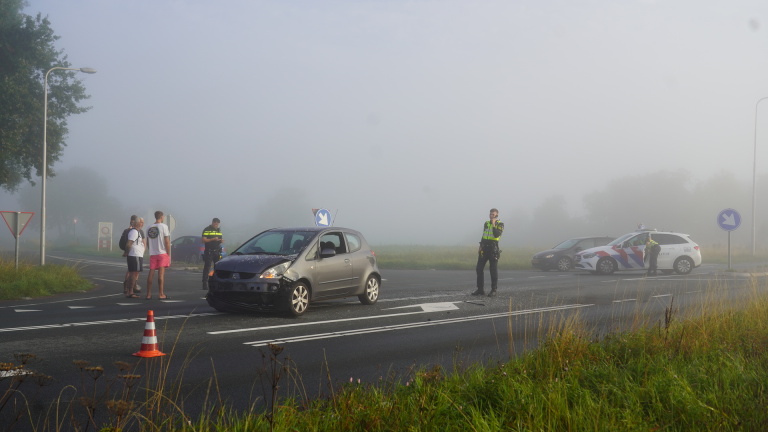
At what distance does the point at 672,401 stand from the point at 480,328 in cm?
578

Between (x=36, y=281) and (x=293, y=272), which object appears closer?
(x=293, y=272)

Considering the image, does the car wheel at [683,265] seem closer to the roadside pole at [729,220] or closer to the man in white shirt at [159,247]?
the roadside pole at [729,220]

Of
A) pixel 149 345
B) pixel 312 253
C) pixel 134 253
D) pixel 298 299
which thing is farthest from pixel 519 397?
pixel 134 253

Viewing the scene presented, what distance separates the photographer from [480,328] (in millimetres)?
11016

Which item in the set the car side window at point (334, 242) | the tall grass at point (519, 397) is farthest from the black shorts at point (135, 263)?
the tall grass at point (519, 397)

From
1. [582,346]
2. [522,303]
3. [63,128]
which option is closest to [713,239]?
[63,128]

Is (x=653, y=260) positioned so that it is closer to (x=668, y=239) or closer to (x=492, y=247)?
(x=668, y=239)

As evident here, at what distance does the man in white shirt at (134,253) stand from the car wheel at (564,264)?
61.1 ft

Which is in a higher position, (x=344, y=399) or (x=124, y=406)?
(x=124, y=406)

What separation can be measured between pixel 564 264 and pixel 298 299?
20172mm

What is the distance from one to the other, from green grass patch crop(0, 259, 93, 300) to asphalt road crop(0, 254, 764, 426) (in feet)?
Answer: 3.33

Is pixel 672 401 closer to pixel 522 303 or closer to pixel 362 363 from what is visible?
pixel 362 363

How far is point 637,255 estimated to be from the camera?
2695 cm

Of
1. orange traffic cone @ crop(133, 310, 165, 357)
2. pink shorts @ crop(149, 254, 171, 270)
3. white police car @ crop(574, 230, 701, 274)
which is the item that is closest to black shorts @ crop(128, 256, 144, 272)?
pink shorts @ crop(149, 254, 171, 270)
